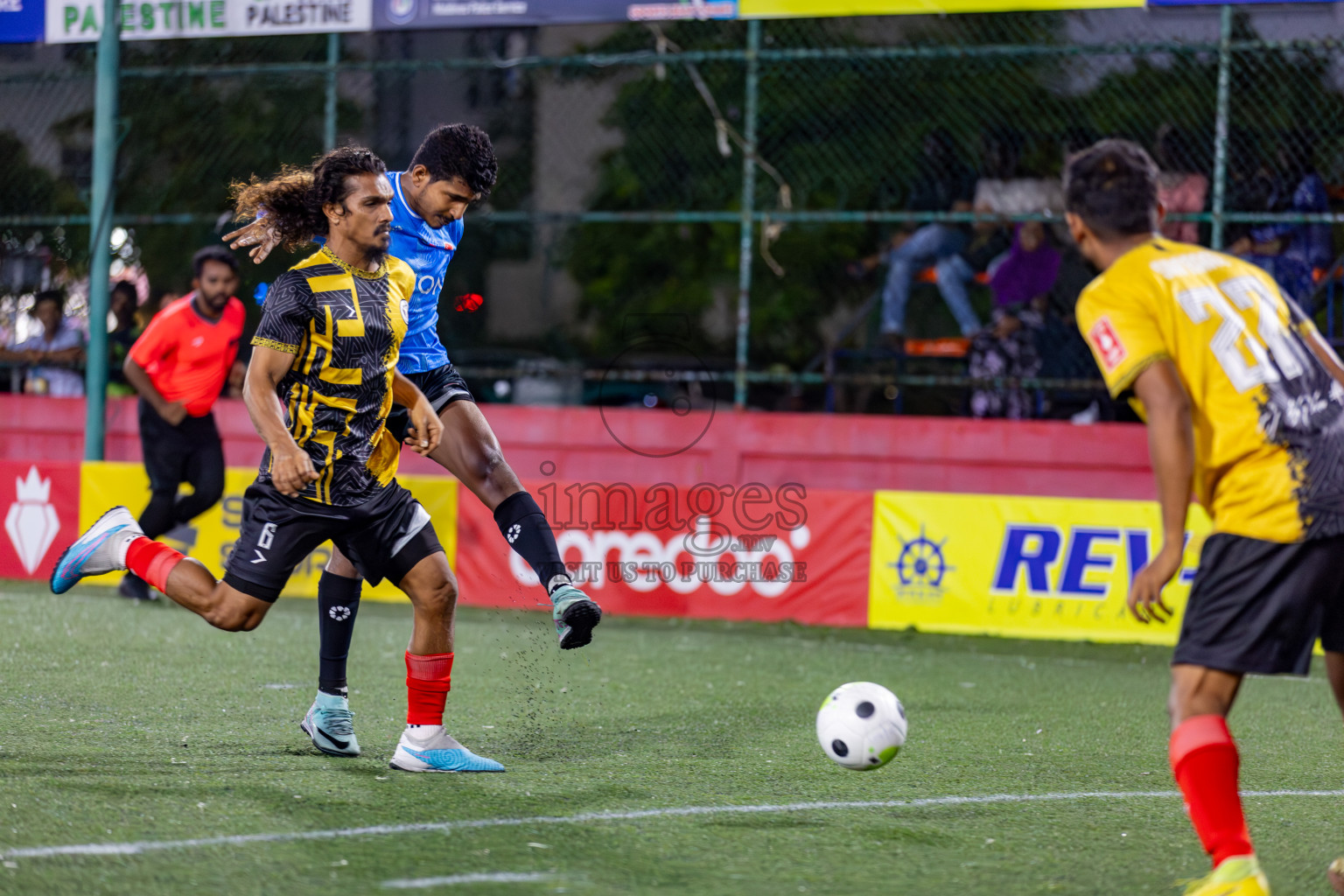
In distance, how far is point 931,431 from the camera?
11953 mm

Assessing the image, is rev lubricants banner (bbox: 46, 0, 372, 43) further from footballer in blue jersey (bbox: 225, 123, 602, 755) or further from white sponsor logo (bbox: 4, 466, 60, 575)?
footballer in blue jersey (bbox: 225, 123, 602, 755)

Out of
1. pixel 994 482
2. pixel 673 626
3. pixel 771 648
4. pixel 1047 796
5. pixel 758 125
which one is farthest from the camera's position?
pixel 758 125

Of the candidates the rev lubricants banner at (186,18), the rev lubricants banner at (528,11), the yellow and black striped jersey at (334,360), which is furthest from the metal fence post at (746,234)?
the yellow and black striped jersey at (334,360)

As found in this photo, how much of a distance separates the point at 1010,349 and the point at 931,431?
99cm

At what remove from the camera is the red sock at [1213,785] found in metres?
3.63

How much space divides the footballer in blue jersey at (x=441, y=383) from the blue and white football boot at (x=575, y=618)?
11 cm

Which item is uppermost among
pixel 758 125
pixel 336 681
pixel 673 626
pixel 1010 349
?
pixel 758 125

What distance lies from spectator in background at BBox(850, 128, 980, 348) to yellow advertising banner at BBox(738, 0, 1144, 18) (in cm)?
150

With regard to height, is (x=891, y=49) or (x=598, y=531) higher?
(x=891, y=49)

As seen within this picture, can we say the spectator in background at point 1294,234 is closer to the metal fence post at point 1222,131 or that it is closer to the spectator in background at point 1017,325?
the metal fence post at point 1222,131

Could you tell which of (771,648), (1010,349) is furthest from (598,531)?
(1010,349)

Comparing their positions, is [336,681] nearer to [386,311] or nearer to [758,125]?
[386,311]

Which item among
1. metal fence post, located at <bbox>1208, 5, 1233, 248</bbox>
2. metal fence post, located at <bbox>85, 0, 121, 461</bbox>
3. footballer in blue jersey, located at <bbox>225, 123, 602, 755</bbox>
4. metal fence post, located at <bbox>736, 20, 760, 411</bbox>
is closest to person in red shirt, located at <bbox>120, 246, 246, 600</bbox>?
metal fence post, located at <bbox>85, 0, 121, 461</bbox>

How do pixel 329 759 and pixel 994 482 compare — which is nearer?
pixel 329 759
